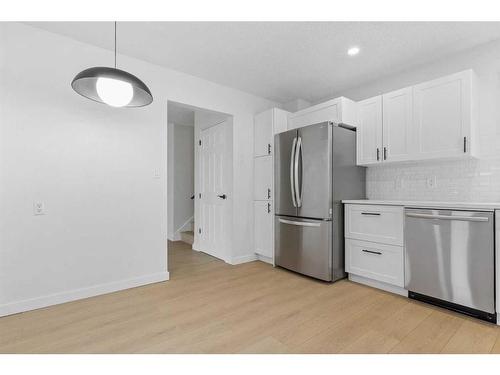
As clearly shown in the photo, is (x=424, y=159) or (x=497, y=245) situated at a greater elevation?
(x=424, y=159)

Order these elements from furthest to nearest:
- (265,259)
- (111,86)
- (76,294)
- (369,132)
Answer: (265,259)
(369,132)
(76,294)
(111,86)

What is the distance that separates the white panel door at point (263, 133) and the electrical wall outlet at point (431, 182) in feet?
6.39

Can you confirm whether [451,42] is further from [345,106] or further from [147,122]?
[147,122]

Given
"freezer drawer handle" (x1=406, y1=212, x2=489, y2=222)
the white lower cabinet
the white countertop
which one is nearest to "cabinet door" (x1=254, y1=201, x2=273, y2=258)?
the white lower cabinet

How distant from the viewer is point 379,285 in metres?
2.68

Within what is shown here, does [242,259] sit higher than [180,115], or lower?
lower

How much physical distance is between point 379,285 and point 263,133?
244 centimetres

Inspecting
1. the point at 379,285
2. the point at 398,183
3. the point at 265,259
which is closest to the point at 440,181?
the point at 398,183

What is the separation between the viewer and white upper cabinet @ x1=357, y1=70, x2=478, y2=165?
7.70 ft

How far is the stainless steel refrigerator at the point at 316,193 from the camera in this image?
2.84 m

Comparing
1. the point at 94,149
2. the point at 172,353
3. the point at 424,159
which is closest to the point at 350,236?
the point at 424,159

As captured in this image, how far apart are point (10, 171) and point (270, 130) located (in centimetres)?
285

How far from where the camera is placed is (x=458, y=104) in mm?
2371

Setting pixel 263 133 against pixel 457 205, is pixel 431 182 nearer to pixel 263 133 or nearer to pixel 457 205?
pixel 457 205
